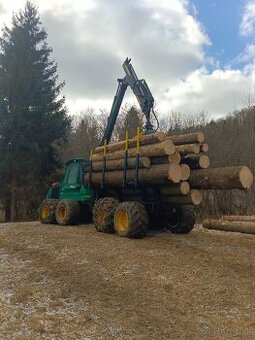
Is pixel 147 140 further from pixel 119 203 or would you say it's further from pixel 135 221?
pixel 135 221

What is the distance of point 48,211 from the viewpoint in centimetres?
1655

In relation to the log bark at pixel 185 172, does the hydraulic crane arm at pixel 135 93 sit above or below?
above

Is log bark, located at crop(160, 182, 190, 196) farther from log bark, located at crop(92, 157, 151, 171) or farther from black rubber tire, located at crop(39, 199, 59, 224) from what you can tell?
black rubber tire, located at crop(39, 199, 59, 224)

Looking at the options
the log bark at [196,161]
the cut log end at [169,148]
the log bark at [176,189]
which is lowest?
the log bark at [176,189]

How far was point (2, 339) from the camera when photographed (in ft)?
19.6

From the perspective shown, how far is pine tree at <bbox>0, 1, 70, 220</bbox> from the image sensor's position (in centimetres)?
2645

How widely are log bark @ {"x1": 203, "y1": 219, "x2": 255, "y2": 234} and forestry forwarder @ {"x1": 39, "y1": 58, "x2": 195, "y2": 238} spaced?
50.1 inches

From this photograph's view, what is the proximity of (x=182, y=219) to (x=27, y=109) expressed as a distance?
16.8 meters

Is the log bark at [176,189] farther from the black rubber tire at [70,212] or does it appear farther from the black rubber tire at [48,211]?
the black rubber tire at [48,211]

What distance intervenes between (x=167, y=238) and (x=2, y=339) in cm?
670

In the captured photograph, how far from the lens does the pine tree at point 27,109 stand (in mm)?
26453

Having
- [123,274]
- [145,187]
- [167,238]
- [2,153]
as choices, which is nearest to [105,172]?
[145,187]

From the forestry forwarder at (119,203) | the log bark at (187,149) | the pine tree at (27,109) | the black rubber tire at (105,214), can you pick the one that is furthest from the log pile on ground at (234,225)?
the pine tree at (27,109)

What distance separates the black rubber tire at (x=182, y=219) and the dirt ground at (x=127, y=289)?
1261mm
